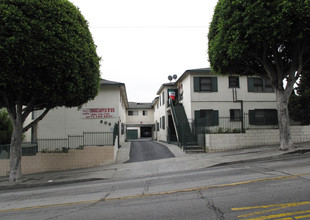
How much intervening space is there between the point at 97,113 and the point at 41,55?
897 cm

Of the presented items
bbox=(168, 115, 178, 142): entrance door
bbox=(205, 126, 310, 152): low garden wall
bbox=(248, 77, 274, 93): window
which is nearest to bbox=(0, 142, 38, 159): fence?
bbox=(205, 126, 310, 152): low garden wall

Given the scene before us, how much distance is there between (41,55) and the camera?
852 cm

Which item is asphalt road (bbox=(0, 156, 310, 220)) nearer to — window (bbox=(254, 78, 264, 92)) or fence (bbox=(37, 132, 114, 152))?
fence (bbox=(37, 132, 114, 152))

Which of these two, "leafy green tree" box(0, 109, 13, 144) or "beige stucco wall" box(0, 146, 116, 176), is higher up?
"leafy green tree" box(0, 109, 13, 144)

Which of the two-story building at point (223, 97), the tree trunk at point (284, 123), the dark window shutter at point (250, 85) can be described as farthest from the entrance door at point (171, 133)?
the tree trunk at point (284, 123)

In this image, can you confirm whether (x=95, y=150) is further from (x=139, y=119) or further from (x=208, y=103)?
(x=139, y=119)

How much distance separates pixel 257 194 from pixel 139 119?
35480 mm

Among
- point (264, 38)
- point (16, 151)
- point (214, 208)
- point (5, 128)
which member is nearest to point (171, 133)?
point (5, 128)

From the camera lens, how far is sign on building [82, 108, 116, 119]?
56.2 feet

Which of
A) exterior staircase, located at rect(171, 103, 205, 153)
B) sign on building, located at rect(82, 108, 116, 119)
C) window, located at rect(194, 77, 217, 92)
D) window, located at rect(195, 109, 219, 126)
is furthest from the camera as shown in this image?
window, located at rect(194, 77, 217, 92)

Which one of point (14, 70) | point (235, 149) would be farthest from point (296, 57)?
point (14, 70)

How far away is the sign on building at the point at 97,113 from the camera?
674 inches

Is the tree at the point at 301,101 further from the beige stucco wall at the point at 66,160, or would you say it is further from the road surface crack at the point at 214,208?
the road surface crack at the point at 214,208

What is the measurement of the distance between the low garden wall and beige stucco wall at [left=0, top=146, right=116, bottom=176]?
6348 millimetres
